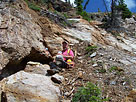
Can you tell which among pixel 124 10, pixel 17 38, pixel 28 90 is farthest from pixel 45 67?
pixel 124 10

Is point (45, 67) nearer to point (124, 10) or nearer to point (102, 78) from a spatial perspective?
point (102, 78)

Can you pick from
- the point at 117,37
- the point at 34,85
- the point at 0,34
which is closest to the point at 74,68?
the point at 34,85

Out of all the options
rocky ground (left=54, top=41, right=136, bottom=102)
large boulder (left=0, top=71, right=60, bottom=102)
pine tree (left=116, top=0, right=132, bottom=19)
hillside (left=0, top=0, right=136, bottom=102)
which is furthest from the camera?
pine tree (left=116, top=0, right=132, bottom=19)

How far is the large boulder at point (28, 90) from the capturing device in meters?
3.56

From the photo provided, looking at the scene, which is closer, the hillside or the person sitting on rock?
the hillside

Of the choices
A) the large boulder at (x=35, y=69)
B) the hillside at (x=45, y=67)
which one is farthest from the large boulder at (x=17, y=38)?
the large boulder at (x=35, y=69)

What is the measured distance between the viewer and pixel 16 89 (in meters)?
3.70

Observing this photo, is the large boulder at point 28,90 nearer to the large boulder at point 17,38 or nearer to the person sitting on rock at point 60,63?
the person sitting on rock at point 60,63

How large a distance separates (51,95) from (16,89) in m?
0.97

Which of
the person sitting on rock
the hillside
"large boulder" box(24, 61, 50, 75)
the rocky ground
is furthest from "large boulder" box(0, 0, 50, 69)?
the rocky ground

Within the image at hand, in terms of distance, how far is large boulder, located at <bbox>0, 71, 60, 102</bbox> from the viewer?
356cm

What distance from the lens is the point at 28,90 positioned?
3740 mm

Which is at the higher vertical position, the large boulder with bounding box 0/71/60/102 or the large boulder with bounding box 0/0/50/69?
the large boulder with bounding box 0/0/50/69

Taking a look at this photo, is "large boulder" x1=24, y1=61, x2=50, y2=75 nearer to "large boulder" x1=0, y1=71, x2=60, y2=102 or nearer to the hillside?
the hillside
